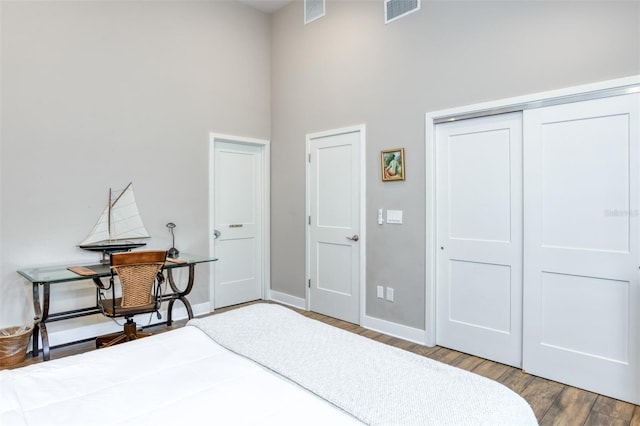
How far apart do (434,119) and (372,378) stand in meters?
2.53

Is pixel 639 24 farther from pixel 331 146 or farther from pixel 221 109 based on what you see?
pixel 221 109

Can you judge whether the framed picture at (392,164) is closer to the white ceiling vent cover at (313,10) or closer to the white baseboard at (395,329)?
the white baseboard at (395,329)

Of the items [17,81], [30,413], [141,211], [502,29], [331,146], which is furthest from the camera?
[331,146]

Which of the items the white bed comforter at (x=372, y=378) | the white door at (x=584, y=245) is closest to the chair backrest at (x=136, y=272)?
the white bed comforter at (x=372, y=378)

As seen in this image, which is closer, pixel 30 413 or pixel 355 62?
pixel 30 413

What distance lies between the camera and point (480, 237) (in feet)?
10.1

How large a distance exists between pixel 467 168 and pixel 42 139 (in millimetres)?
3583

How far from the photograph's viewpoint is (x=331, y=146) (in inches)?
162

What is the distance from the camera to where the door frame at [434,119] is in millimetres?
2564

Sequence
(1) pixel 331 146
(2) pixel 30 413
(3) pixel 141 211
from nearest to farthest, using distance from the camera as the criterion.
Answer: (2) pixel 30 413 → (3) pixel 141 211 → (1) pixel 331 146

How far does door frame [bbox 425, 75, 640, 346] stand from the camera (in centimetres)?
256

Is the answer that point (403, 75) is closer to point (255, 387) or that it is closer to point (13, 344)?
point (255, 387)

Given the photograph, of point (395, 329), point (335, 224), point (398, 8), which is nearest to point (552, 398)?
point (395, 329)

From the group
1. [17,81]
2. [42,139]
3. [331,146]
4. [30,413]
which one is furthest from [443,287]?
[17,81]
